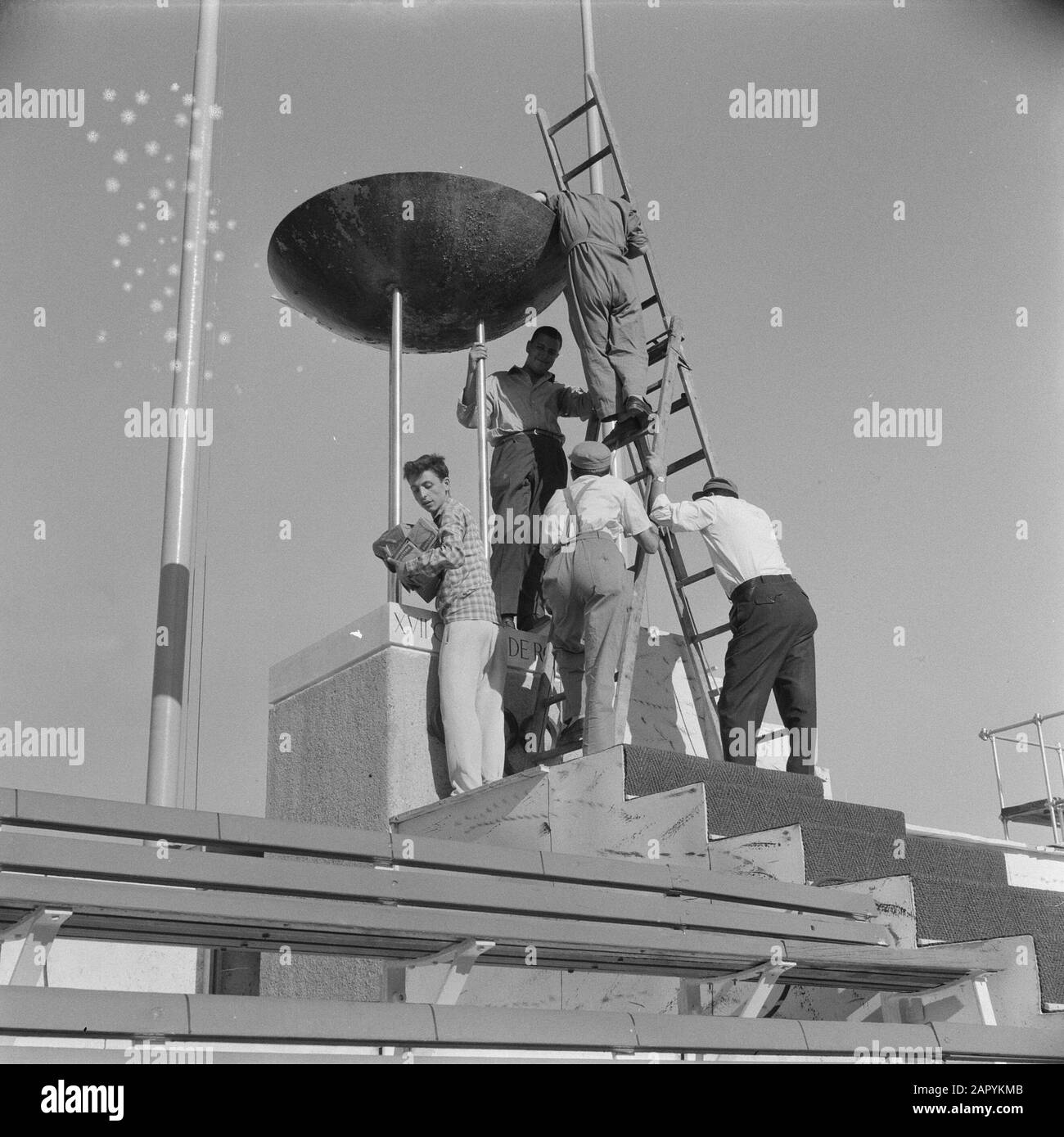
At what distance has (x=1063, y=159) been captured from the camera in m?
5.67

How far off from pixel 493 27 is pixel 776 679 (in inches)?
169

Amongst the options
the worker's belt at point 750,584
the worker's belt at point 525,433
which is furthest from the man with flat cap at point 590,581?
the worker's belt at point 525,433

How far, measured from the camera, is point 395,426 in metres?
6.43

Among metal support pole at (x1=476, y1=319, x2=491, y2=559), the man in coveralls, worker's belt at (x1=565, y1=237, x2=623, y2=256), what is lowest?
metal support pole at (x1=476, y1=319, x2=491, y2=559)

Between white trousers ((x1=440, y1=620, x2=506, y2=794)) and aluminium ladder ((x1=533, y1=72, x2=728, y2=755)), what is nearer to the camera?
white trousers ((x1=440, y1=620, x2=506, y2=794))

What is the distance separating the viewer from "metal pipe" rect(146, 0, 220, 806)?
5984 mm

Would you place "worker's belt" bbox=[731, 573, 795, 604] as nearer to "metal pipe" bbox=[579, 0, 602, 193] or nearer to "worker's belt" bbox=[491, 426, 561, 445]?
"worker's belt" bbox=[491, 426, 561, 445]

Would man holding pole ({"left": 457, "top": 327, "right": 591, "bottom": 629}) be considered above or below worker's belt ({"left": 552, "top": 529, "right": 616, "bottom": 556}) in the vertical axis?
above

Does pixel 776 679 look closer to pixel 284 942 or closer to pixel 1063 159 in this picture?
pixel 1063 159

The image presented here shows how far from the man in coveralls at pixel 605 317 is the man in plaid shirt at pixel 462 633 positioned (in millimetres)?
1185

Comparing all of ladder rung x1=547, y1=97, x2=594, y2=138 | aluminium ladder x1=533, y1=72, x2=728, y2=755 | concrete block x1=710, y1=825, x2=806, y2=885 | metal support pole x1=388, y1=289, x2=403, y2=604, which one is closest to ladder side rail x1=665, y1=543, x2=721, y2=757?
aluminium ladder x1=533, y1=72, x2=728, y2=755

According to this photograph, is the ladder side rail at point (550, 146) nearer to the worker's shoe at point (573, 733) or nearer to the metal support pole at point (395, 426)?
the metal support pole at point (395, 426)

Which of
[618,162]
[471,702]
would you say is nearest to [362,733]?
[471,702]
